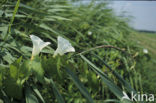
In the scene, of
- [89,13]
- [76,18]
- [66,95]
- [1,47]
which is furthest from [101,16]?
[1,47]

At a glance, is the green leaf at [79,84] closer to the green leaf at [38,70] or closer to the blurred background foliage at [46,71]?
the blurred background foliage at [46,71]

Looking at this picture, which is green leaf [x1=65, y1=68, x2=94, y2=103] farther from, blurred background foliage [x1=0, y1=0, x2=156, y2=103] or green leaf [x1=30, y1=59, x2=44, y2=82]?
green leaf [x1=30, y1=59, x2=44, y2=82]

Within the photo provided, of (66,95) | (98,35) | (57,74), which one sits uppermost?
(57,74)

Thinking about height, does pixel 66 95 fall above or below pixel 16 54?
below

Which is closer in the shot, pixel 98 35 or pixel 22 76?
pixel 22 76

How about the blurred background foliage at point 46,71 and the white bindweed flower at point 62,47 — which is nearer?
the blurred background foliage at point 46,71

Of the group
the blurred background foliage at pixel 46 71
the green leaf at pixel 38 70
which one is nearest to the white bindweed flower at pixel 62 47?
the blurred background foliage at pixel 46 71

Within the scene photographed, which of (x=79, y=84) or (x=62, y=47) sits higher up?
(x=62, y=47)

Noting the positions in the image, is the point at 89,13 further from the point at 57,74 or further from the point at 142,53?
the point at 57,74

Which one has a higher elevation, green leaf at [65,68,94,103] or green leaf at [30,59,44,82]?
green leaf at [30,59,44,82]

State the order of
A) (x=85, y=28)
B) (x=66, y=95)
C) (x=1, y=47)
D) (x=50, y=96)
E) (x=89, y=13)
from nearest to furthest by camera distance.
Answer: (x=1, y=47) < (x=50, y=96) < (x=66, y=95) < (x=85, y=28) < (x=89, y=13)

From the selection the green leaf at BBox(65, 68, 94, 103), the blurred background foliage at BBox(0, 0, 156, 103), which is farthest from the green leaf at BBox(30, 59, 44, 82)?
the green leaf at BBox(65, 68, 94, 103)

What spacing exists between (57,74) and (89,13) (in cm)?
204

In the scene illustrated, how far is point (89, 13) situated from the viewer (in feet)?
8.47
